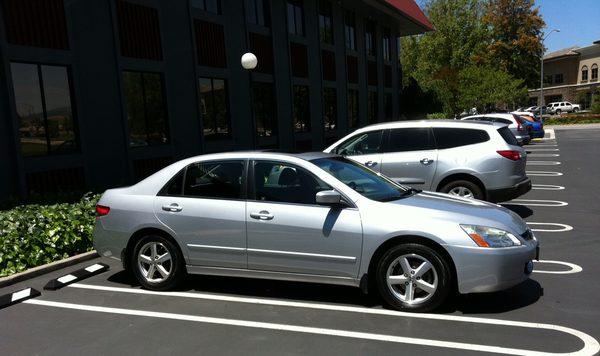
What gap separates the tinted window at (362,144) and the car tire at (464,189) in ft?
4.68

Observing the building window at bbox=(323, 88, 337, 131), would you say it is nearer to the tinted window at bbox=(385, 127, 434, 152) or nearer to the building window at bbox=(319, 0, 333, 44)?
the building window at bbox=(319, 0, 333, 44)

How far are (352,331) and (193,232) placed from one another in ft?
6.65

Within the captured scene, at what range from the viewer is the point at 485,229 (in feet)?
14.3

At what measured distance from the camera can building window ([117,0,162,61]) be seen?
11.8m

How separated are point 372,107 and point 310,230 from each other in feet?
80.9

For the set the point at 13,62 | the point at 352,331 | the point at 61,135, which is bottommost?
the point at 352,331

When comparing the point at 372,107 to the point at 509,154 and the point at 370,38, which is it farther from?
the point at 509,154

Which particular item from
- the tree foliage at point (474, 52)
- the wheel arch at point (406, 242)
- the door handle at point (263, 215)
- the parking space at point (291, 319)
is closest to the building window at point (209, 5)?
the parking space at point (291, 319)

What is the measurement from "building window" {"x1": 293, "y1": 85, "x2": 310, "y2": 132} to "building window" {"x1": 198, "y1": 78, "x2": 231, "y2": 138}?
15.1 ft

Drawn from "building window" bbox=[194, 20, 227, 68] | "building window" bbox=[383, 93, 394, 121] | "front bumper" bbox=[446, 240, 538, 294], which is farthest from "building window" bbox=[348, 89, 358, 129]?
"front bumper" bbox=[446, 240, 538, 294]

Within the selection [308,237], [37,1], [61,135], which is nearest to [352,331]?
[308,237]

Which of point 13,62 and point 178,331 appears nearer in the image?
point 178,331

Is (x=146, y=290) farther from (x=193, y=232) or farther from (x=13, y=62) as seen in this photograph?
(x=13, y=62)

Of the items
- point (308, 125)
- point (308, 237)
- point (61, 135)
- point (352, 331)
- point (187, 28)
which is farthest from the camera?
point (308, 125)
